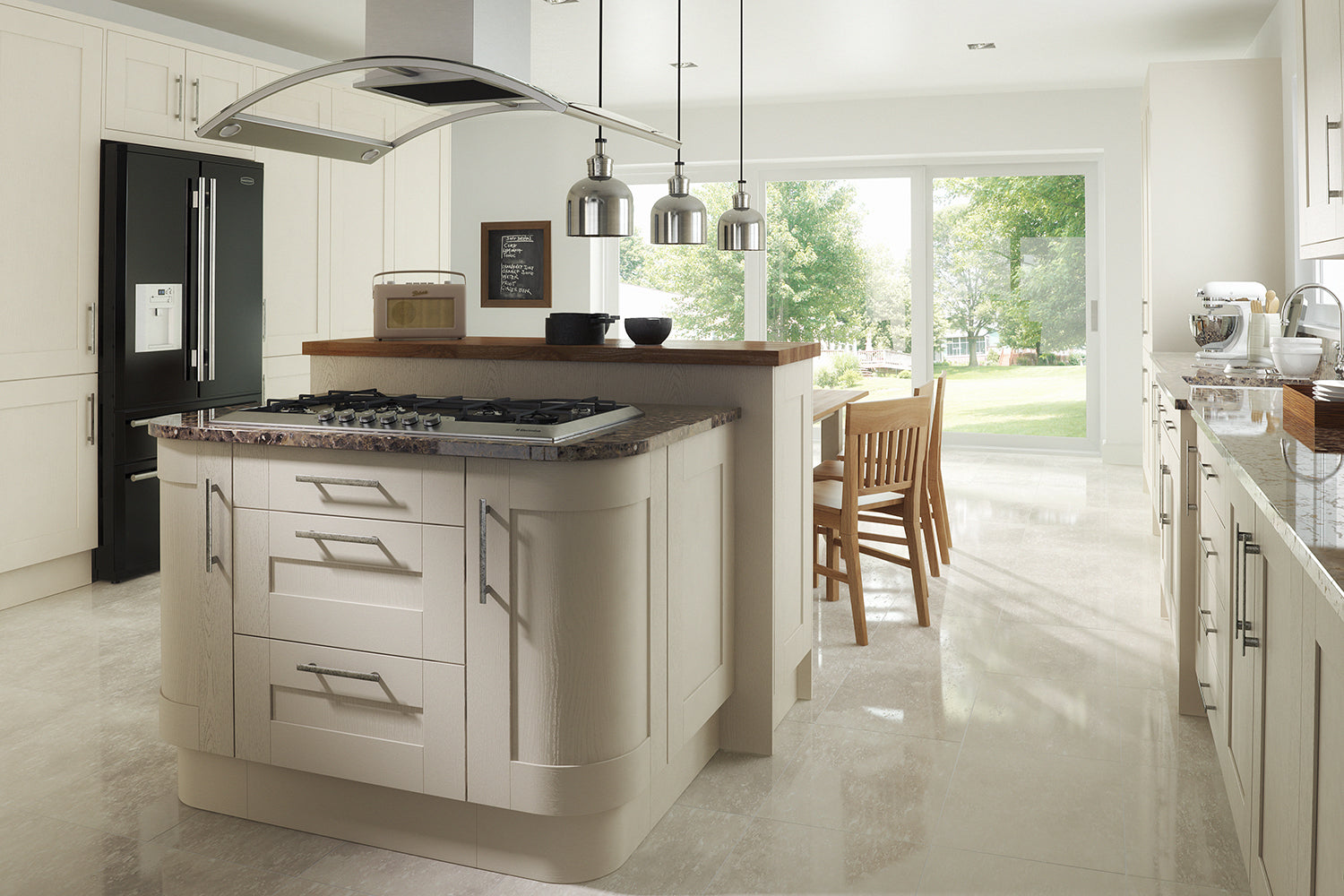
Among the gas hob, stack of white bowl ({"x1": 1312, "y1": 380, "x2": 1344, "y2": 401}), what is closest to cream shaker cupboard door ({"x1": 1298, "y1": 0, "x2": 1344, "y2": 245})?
stack of white bowl ({"x1": 1312, "y1": 380, "x2": 1344, "y2": 401})

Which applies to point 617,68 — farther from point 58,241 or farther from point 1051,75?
point 58,241

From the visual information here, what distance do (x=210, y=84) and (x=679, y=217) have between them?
252cm

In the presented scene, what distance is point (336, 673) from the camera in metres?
2.23

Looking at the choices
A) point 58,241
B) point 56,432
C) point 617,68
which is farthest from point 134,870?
point 617,68

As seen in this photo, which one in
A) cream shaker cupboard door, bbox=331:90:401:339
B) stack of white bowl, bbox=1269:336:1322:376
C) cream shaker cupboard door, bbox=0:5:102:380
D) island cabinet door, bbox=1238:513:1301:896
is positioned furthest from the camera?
cream shaker cupboard door, bbox=331:90:401:339

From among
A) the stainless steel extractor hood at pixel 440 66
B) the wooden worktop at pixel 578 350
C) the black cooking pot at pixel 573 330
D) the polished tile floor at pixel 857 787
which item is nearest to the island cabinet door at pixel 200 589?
the polished tile floor at pixel 857 787

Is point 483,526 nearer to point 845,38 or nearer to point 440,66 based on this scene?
point 440,66

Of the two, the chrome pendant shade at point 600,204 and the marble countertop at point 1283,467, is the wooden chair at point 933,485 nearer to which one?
the marble countertop at point 1283,467

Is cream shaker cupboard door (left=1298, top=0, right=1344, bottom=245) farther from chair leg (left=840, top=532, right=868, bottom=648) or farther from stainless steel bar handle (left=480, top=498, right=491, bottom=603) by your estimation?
stainless steel bar handle (left=480, top=498, right=491, bottom=603)

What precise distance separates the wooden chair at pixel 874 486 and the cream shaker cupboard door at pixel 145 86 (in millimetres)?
3186

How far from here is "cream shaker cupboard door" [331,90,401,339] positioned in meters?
5.47

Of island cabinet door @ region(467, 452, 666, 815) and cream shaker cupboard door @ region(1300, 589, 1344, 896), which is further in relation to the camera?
island cabinet door @ region(467, 452, 666, 815)

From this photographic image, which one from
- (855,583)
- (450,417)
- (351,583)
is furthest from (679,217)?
(351,583)

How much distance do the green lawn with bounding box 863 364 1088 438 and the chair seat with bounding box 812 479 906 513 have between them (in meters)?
4.32
